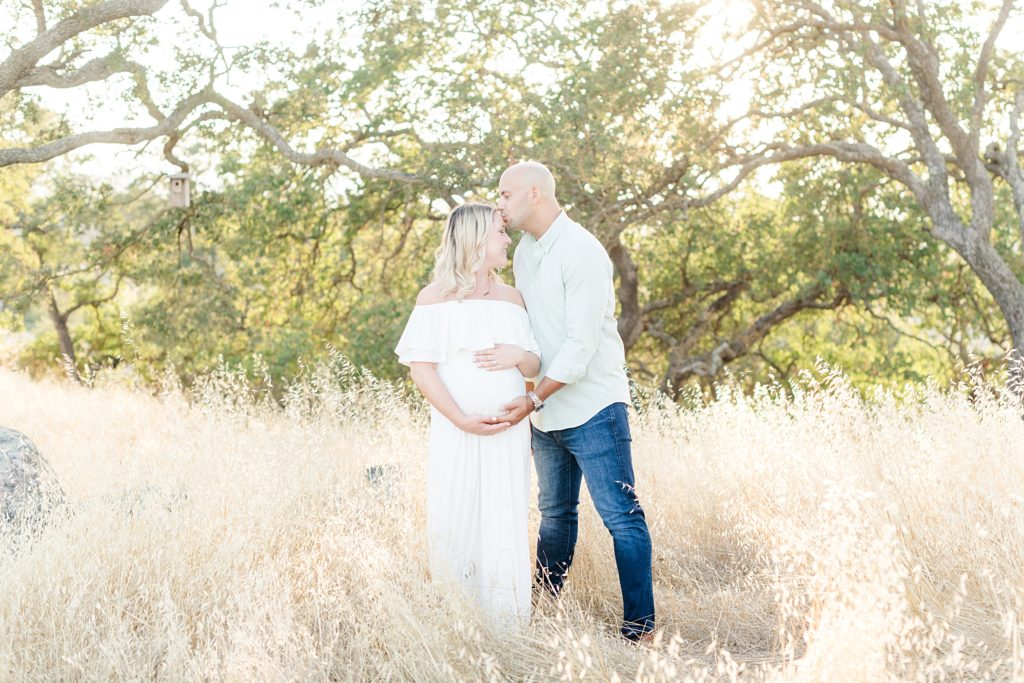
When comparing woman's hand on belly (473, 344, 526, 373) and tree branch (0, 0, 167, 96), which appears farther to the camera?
tree branch (0, 0, 167, 96)

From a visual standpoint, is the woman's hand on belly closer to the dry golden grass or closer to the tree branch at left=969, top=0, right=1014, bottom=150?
the dry golden grass

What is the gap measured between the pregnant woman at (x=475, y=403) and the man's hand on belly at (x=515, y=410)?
0.03m

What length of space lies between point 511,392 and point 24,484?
111 inches

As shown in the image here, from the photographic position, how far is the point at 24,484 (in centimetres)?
505

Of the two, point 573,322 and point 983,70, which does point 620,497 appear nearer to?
point 573,322

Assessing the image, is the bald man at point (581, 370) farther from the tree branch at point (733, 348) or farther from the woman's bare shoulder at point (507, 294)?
the tree branch at point (733, 348)

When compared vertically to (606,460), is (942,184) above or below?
above

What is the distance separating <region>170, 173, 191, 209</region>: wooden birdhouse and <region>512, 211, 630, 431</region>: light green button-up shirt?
330 inches

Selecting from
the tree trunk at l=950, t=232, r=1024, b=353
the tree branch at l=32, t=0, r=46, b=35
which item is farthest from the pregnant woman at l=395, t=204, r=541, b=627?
the tree trunk at l=950, t=232, r=1024, b=353

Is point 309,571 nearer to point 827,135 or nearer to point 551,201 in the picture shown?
point 551,201

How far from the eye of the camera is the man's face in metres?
4.09

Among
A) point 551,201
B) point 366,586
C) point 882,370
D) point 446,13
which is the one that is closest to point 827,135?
point 882,370

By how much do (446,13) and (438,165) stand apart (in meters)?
1.88

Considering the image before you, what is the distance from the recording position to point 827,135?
40.4ft
